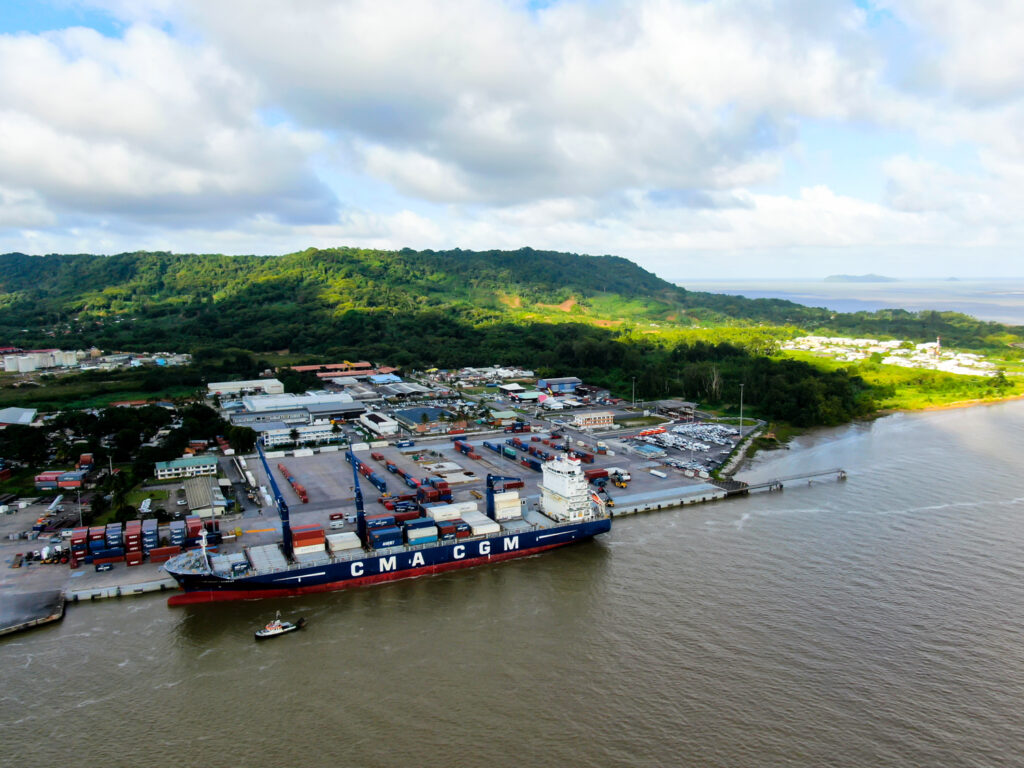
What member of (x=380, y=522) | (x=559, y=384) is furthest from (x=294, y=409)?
(x=380, y=522)

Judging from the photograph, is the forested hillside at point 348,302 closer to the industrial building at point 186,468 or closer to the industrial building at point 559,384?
the industrial building at point 559,384

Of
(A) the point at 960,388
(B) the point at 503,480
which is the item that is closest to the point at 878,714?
(B) the point at 503,480

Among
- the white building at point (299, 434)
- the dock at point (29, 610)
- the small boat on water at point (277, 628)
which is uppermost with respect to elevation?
the white building at point (299, 434)

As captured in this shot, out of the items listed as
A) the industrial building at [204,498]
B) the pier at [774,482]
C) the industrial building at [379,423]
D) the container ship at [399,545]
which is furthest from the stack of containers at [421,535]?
the industrial building at [379,423]

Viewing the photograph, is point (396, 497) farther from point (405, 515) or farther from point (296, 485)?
point (296, 485)

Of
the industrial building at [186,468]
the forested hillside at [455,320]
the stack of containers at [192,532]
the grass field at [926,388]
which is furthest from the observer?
the forested hillside at [455,320]

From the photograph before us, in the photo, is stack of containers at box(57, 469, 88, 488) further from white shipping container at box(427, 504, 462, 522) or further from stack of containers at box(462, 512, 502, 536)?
stack of containers at box(462, 512, 502, 536)

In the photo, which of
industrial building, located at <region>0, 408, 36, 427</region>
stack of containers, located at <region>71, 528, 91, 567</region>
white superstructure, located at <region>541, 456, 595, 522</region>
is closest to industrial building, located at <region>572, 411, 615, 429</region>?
white superstructure, located at <region>541, 456, 595, 522</region>
